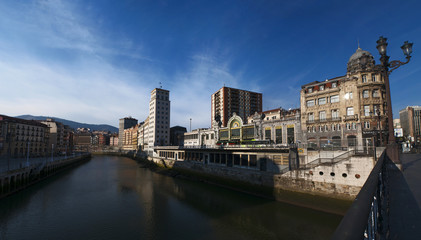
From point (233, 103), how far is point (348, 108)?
6762cm

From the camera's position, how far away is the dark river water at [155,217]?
20.6 m

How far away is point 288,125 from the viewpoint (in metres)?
50.6

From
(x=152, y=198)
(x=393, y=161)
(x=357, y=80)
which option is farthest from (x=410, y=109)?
(x=152, y=198)

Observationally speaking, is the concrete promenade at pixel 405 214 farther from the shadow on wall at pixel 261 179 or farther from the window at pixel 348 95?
the window at pixel 348 95

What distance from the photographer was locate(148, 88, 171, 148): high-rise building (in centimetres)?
9869

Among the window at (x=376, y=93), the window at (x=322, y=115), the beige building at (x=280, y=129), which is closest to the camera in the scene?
the window at (x=376, y=93)

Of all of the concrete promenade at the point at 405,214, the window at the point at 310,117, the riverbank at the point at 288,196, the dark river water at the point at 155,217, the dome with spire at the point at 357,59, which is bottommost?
the dark river water at the point at 155,217

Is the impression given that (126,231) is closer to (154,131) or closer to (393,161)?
(393,161)

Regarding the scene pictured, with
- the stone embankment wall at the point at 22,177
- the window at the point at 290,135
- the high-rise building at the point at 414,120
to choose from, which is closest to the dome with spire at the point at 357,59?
the window at the point at 290,135

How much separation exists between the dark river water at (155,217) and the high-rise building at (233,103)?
69304mm

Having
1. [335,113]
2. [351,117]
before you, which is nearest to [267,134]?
[335,113]

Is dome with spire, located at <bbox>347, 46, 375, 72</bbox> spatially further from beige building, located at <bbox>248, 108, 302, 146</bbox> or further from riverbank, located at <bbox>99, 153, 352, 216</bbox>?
riverbank, located at <bbox>99, 153, 352, 216</bbox>

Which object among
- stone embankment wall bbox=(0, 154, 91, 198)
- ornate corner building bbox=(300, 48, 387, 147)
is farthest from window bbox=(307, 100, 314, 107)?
stone embankment wall bbox=(0, 154, 91, 198)

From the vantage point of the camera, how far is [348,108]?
40.1 metres
